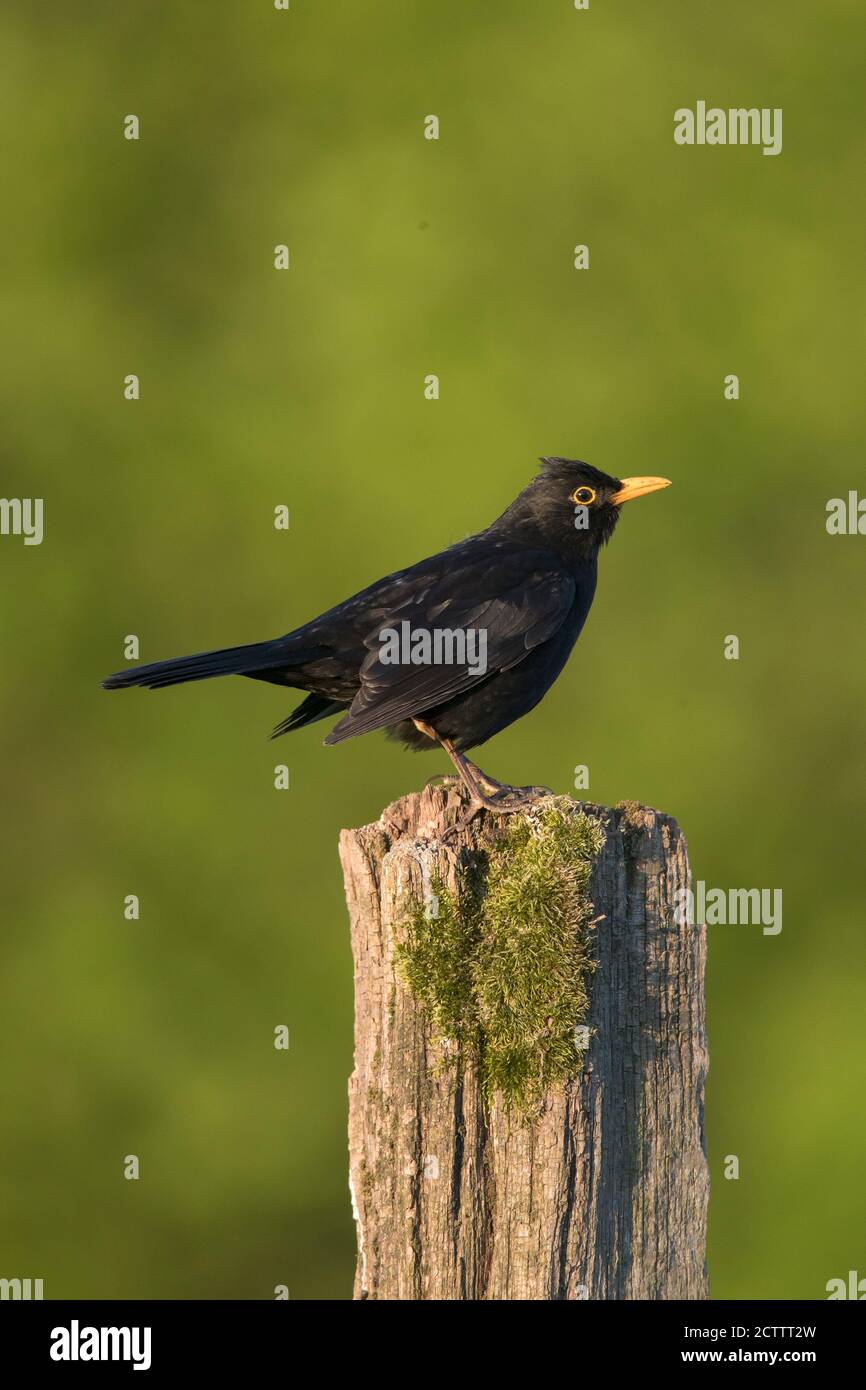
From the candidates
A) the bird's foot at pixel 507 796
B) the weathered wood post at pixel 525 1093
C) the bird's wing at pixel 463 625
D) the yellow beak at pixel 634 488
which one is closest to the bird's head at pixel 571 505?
the yellow beak at pixel 634 488

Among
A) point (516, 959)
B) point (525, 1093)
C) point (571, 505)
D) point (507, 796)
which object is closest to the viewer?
point (525, 1093)

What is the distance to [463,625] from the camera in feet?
20.9

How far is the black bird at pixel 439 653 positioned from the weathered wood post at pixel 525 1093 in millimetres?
1497

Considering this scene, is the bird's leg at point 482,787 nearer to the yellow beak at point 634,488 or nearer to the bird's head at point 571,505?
Answer: the bird's head at point 571,505

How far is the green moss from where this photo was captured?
13.8 feet

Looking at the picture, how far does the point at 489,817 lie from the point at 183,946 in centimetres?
1019

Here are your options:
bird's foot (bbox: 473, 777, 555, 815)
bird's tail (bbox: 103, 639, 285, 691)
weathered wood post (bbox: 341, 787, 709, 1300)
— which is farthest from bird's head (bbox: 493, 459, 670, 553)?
weathered wood post (bbox: 341, 787, 709, 1300)

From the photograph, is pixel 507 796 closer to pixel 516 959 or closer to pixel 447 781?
pixel 447 781

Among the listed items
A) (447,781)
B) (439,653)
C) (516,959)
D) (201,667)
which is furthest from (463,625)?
(516,959)

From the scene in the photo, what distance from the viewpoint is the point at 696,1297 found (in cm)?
424

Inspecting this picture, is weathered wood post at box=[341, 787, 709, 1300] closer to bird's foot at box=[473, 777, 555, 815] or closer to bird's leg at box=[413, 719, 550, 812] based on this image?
bird's foot at box=[473, 777, 555, 815]

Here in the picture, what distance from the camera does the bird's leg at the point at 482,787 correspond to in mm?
5504

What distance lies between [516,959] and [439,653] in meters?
2.07

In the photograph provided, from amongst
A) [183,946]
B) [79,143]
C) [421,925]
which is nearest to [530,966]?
[421,925]
